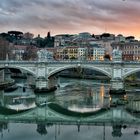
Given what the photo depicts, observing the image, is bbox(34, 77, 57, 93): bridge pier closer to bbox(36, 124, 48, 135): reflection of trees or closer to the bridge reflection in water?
the bridge reflection in water

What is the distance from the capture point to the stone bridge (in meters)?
28.4

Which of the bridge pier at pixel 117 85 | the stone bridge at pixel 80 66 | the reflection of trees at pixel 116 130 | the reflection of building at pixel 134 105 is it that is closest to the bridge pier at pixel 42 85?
the stone bridge at pixel 80 66

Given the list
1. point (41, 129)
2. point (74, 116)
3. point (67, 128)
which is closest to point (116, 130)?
point (67, 128)

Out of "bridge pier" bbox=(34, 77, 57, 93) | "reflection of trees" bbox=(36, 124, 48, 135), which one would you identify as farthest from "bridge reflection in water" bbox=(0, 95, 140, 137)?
"bridge pier" bbox=(34, 77, 57, 93)

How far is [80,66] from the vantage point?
29.7 meters

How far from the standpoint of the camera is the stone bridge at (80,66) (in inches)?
1119

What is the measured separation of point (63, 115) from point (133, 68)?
9075mm

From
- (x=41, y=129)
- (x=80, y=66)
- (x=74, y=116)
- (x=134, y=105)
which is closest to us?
(x=41, y=129)

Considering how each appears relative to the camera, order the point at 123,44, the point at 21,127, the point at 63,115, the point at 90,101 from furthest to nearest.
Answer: the point at 123,44 < the point at 90,101 < the point at 63,115 < the point at 21,127

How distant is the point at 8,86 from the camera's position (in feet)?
112

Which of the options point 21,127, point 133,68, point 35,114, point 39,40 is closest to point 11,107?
point 35,114

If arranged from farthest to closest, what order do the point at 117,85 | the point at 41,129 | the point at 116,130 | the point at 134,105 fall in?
the point at 117,85
the point at 134,105
the point at 41,129
the point at 116,130

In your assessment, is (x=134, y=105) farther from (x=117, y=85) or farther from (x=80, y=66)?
(x=80, y=66)

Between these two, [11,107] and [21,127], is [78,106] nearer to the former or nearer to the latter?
[11,107]
